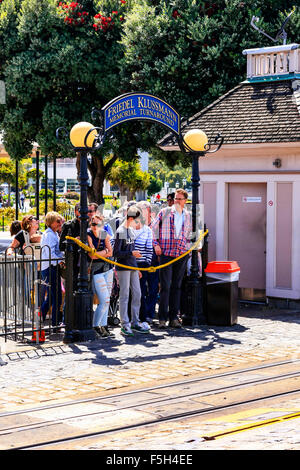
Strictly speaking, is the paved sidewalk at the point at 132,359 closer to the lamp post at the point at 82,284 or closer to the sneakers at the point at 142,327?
the sneakers at the point at 142,327

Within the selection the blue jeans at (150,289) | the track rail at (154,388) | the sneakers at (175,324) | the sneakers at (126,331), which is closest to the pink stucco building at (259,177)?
the sneakers at (175,324)

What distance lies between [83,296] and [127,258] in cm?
88

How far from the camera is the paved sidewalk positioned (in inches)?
333

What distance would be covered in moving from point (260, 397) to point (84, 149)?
460 centimetres

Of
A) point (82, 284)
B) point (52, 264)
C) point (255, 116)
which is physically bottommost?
point (82, 284)

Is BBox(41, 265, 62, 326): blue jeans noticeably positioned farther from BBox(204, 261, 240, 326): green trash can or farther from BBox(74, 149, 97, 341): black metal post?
BBox(204, 261, 240, 326): green trash can

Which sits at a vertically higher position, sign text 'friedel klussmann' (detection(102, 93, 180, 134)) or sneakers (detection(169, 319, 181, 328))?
sign text 'friedel klussmann' (detection(102, 93, 180, 134))

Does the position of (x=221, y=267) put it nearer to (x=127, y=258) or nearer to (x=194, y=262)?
(x=194, y=262)

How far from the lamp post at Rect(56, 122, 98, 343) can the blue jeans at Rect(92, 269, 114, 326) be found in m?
0.16

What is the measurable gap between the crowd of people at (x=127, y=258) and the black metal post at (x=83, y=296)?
157 mm

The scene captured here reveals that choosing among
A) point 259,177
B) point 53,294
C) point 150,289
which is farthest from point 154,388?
point 259,177

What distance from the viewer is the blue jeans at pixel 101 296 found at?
1104 cm

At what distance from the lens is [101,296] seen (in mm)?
11078

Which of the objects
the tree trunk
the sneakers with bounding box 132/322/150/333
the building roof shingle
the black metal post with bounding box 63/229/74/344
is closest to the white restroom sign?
the building roof shingle
